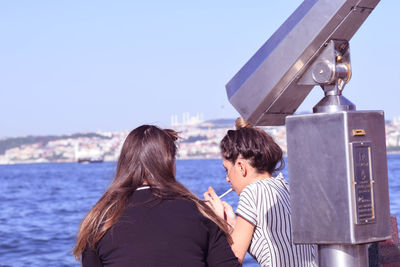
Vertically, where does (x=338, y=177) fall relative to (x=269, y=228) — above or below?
above

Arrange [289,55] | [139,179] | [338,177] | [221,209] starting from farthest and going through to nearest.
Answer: [221,209] → [139,179] → [289,55] → [338,177]

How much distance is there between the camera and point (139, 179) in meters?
2.73

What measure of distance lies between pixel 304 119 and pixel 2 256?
1877 cm

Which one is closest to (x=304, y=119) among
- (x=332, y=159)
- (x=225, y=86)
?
(x=332, y=159)

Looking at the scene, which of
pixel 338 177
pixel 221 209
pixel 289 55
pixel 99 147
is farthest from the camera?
pixel 99 147

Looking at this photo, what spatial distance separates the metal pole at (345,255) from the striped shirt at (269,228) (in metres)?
0.67

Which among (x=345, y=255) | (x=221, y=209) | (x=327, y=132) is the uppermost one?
(x=327, y=132)

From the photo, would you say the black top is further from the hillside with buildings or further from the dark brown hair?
the hillside with buildings

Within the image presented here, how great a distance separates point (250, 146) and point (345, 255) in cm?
99

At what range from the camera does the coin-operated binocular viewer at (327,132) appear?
7.79 feet

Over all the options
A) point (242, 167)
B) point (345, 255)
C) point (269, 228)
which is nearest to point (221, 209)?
point (269, 228)

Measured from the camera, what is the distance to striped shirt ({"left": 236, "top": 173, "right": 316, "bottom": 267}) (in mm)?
3131

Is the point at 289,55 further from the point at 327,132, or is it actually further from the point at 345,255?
the point at 345,255

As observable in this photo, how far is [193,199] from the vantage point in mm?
2686
